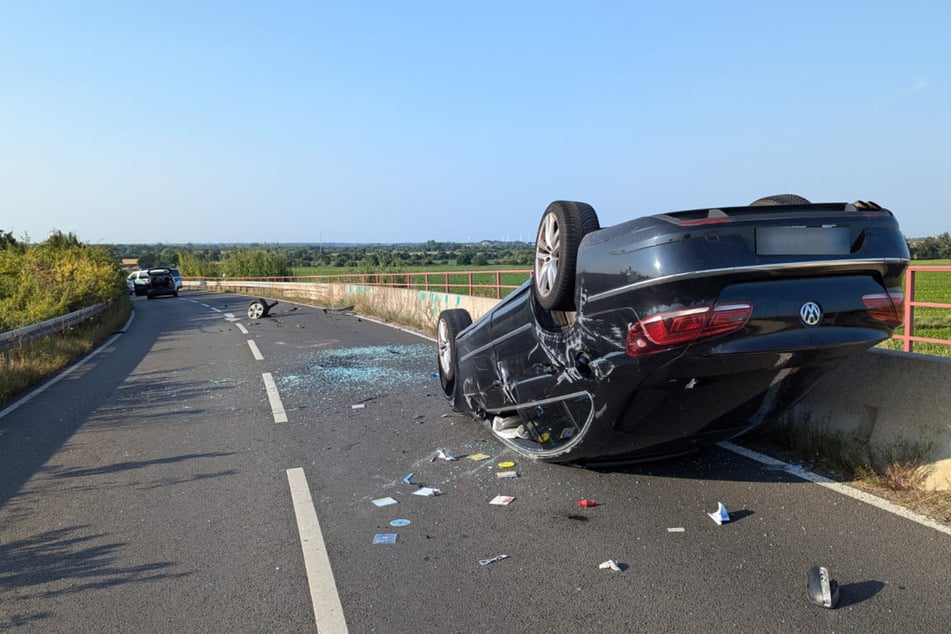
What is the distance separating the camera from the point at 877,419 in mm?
4977

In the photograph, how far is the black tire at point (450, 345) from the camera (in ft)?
23.8

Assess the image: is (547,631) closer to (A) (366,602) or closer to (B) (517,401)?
(A) (366,602)

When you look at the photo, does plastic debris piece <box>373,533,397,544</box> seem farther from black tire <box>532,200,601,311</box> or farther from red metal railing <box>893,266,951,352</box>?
red metal railing <box>893,266,951,352</box>

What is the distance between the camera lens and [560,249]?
459 centimetres

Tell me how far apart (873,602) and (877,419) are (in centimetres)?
200

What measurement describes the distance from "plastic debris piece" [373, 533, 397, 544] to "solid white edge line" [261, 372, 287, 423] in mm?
3646

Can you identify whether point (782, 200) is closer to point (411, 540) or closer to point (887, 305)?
point (887, 305)

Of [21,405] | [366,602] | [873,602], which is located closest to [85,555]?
[366,602]

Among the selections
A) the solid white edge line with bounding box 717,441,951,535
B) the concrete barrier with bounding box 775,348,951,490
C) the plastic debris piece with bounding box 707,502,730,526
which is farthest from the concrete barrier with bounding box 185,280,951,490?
the plastic debris piece with bounding box 707,502,730,526

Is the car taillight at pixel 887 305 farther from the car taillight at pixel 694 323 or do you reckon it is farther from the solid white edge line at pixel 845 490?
the solid white edge line at pixel 845 490

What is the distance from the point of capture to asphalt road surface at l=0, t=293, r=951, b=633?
3387mm

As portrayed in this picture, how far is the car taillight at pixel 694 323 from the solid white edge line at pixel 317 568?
2122 mm

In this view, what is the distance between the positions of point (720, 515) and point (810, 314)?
145cm

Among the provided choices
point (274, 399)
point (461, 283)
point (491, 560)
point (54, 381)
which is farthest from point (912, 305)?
point (461, 283)
